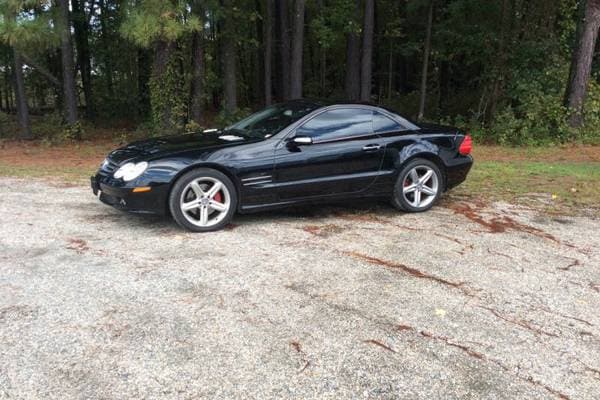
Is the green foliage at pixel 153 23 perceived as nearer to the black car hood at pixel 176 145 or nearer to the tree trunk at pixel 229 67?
the tree trunk at pixel 229 67

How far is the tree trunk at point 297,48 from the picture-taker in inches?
579

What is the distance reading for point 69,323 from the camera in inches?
129

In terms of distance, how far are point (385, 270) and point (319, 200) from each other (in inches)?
69.3

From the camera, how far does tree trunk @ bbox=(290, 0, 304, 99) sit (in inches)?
579

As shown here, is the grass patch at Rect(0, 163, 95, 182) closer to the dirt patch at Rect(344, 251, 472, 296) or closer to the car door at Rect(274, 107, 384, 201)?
the car door at Rect(274, 107, 384, 201)

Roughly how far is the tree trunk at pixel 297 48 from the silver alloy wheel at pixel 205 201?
33.4ft

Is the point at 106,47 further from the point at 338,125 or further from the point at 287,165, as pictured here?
the point at 287,165

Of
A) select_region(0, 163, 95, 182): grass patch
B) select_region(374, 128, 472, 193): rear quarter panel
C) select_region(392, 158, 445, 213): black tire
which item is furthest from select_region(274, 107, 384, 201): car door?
select_region(0, 163, 95, 182): grass patch

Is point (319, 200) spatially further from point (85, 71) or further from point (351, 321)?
point (85, 71)

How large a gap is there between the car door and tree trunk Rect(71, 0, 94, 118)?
59.8ft

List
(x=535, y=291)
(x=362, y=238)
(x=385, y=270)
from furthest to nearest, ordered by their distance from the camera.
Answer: (x=362, y=238)
(x=385, y=270)
(x=535, y=291)

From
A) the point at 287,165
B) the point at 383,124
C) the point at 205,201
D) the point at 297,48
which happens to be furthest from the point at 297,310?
the point at 297,48

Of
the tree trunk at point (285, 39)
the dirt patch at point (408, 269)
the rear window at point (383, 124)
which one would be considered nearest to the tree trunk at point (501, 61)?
the tree trunk at point (285, 39)

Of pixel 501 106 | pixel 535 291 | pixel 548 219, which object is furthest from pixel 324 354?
pixel 501 106
